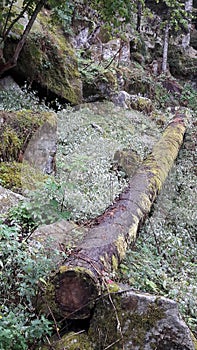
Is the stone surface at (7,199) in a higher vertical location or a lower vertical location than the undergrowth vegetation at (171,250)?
higher

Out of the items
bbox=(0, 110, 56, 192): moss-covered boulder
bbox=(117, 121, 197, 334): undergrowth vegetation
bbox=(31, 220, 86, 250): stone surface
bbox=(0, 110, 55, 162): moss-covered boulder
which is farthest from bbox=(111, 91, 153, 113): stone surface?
bbox=(31, 220, 86, 250): stone surface

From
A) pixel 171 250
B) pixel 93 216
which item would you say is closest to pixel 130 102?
pixel 93 216

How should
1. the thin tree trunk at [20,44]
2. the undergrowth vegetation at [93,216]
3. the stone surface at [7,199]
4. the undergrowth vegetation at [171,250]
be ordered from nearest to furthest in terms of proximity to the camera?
the undergrowth vegetation at [93,216] < the undergrowth vegetation at [171,250] < the stone surface at [7,199] < the thin tree trunk at [20,44]

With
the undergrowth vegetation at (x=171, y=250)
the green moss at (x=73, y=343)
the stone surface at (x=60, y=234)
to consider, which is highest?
the green moss at (x=73, y=343)

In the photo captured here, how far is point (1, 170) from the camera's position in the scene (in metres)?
4.79

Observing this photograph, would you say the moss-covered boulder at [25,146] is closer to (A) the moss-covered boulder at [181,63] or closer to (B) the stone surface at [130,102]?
(B) the stone surface at [130,102]

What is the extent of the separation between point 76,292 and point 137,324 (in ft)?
1.55

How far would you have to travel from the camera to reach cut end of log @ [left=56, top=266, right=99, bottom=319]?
8.21 feet

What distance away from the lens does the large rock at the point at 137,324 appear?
2.31 metres

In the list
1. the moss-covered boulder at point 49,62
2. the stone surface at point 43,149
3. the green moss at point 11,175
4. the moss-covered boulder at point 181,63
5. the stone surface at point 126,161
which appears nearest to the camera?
the green moss at point 11,175

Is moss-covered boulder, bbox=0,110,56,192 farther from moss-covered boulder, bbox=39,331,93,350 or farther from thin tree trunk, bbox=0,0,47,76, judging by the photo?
moss-covered boulder, bbox=39,331,93,350

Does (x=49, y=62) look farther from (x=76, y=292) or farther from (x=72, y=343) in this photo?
(x=72, y=343)

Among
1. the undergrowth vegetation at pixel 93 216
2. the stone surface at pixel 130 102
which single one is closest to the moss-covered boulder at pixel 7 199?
the undergrowth vegetation at pixel 93 216

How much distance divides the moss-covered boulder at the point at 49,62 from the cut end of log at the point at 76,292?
19.7 ft
